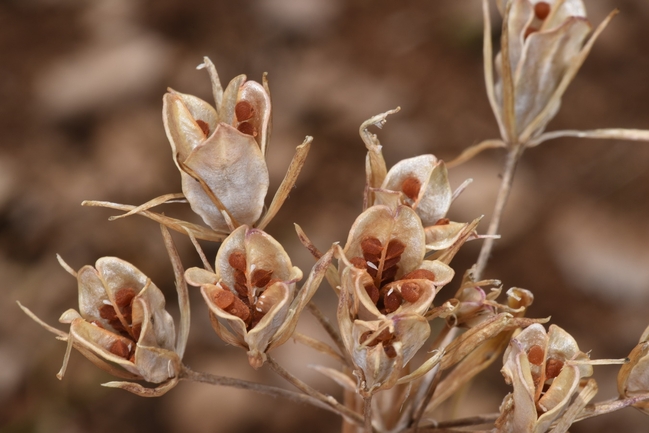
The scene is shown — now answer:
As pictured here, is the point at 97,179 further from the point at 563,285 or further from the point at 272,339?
the point at 272,339

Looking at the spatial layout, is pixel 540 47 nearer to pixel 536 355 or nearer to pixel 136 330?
pixel 536 355

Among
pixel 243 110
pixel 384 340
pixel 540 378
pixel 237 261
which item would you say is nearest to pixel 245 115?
pixel 243 110

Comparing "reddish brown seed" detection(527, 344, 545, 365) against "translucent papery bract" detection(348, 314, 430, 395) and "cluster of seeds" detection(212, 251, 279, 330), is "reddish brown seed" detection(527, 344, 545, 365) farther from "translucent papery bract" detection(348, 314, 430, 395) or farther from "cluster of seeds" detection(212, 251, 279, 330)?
"cluster of seeds" detection(212, 251, 279, 330)

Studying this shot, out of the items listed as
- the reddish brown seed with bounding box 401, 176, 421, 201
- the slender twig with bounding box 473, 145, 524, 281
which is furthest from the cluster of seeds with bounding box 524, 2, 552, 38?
the reddish brown seed with bounding box 401, 176, 421, 201

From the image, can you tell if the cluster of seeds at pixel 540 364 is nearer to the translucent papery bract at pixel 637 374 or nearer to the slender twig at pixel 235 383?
the translucent papery bract at pixel 637 374

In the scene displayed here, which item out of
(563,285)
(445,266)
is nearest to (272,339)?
(445,266)

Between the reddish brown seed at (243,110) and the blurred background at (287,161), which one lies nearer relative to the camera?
the reddish brown seed at (243,110)

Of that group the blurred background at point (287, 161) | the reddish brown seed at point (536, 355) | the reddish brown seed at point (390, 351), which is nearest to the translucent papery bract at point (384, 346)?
the reddish brown seed at point (390, 351)
